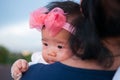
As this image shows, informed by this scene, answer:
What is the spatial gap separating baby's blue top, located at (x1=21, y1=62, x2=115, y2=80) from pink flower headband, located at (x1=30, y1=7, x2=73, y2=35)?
11cm

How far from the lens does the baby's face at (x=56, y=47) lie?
3.81 ft

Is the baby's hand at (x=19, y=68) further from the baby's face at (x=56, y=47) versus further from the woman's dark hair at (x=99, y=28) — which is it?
the woman's dark hair at (x=99, y=28)

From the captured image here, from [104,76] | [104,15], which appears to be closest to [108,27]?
[104,15]

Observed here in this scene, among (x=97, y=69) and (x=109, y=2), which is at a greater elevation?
(x=109, y=2)

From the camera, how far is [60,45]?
1.18m

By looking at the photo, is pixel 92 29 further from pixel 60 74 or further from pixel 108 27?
pixel 60 74

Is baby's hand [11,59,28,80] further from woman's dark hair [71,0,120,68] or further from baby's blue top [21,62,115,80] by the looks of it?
woman's dark hair [71,0,120,68]

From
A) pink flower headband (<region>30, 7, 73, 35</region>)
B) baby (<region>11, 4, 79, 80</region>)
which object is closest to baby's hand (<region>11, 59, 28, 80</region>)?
baby (<region>11, 4, 79, 80</region>)

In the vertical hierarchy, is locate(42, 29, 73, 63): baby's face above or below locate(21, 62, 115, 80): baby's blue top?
above

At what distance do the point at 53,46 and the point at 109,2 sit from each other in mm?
226

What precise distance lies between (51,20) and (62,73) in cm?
18

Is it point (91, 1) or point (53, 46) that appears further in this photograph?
point (53, 46)

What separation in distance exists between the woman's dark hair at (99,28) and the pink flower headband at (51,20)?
0.08 metres

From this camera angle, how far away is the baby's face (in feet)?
3.81
